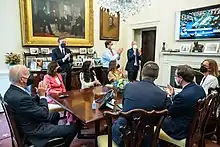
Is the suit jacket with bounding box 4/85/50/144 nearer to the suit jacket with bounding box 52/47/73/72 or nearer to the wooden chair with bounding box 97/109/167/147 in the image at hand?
the wooden chair with bounding box 97/109/167/147

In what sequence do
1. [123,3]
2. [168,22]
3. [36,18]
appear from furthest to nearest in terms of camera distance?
[168,22]
[36,18]
[123,3]

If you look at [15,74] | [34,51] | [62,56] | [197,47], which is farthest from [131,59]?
[15,74]

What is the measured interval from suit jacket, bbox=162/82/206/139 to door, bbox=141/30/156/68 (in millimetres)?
4228

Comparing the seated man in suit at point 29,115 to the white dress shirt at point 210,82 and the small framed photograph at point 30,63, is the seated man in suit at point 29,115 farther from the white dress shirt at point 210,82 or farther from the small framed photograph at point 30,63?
the small framed photograph at point 30,63

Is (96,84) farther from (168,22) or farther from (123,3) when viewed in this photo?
(168,22)

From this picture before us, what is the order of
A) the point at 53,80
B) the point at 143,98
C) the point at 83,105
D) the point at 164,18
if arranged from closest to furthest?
the point at 143,98 → the point at 83,105 → the point at 53,80 → the point at 164,18

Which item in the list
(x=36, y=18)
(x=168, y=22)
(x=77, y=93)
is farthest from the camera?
(x=168, y=22)

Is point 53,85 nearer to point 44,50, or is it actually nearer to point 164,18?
point 44,50

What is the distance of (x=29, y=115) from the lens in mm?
1742

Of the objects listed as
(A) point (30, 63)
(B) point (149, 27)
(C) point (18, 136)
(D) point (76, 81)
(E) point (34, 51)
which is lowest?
(C) point (18, 136)

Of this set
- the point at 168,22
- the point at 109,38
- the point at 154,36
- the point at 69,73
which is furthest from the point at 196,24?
the point at 69,73

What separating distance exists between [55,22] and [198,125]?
4060 mm

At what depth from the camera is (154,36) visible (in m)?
5.95

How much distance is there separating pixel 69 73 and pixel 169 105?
3101mm
